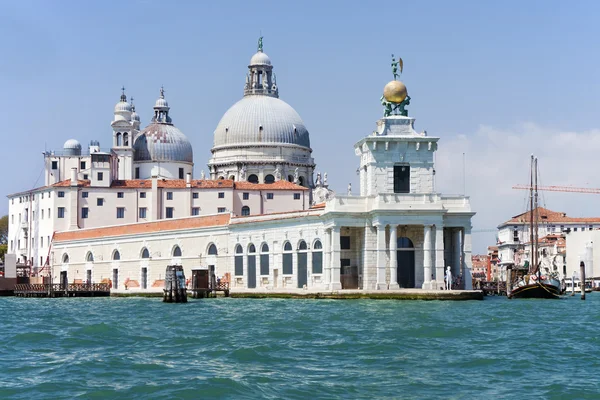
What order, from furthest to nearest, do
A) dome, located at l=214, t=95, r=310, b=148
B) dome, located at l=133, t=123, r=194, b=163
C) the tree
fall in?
the tree < dome, located at l=133, t=123, r=194, b=163 < dome, located at l=214, t=95, r=310, b=148

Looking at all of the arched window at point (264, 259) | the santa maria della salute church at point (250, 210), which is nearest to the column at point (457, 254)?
the santa maria della salute church at point (250, 210)

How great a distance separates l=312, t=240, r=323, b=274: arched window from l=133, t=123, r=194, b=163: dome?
1366 inches

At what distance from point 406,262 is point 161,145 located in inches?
1541

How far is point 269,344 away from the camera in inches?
973

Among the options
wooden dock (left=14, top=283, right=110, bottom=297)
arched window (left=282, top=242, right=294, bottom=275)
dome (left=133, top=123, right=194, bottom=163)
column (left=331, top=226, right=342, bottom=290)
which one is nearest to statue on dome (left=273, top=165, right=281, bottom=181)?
dome (left=133, top=123, right=194, bottom=163)

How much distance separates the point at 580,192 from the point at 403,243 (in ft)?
274

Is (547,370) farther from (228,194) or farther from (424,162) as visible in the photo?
(228,194)

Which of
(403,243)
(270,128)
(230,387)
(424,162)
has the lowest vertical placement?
(230,387)

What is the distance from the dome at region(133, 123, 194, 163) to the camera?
273ft

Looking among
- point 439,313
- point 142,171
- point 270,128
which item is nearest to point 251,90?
point 270,128

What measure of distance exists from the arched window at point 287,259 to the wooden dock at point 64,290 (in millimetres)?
12102

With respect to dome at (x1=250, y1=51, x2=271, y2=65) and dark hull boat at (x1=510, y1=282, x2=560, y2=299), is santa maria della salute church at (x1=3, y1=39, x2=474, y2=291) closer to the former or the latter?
dome at (x1=250, y1=51, x2=271, y2=65)

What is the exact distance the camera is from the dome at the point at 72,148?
8281cm

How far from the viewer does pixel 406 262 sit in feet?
160
